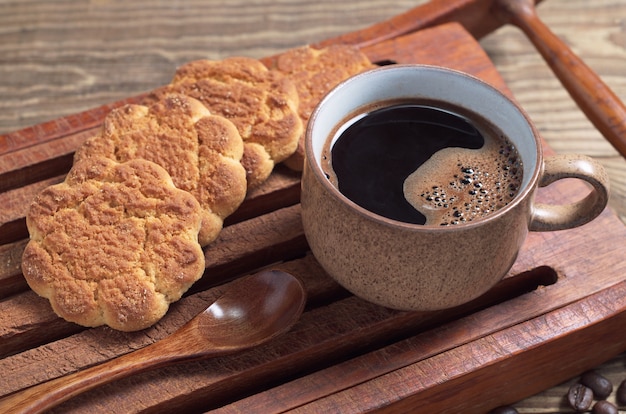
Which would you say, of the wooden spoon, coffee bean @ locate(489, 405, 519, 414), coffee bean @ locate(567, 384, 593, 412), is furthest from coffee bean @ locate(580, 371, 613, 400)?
the wooden spoon

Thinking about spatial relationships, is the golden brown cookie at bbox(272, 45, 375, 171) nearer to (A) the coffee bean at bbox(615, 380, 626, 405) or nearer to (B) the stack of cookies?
(B) the stack of cookies

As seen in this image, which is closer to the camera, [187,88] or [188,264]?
[188,264]

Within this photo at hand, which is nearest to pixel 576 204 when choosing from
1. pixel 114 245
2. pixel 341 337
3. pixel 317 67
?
pixel 341 337

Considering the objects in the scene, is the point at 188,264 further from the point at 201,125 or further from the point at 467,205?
the point at 467,205

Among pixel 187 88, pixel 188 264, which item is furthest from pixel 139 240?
pixel 187 88

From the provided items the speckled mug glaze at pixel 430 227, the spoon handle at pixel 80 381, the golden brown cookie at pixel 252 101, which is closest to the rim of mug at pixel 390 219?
the speckled mug glaze at pixel 430 227

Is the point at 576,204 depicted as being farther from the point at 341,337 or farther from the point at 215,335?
the point at 215,335
